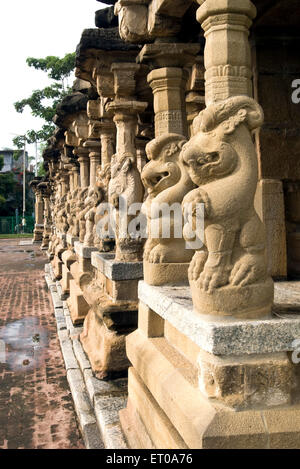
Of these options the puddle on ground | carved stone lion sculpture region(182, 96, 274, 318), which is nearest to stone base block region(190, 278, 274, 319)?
carved stone lion sculpture region(182, 96, 274, 318)

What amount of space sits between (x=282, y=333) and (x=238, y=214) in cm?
63

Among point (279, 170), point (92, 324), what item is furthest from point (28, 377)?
point (279, 170)

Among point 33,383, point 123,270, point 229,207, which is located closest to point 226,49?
point 229,207

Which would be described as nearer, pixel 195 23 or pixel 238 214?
pixel 238 214

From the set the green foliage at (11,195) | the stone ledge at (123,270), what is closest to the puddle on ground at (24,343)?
the stone ledge at (123,270)

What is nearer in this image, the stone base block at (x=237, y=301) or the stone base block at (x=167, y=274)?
the stone base block at (x=237, y=301)

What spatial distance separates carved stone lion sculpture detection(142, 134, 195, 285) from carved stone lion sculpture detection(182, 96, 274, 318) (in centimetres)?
100

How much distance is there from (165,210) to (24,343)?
428cm

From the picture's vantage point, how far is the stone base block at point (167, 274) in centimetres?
337

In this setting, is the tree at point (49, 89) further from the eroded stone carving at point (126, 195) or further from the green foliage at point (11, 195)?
the eroded stone carving at point (126, 195)

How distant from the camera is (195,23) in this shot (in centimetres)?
420

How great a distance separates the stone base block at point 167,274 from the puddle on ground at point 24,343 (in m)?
3.15

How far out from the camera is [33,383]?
525cm

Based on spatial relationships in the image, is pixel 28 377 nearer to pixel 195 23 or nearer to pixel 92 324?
pixel 92 324
